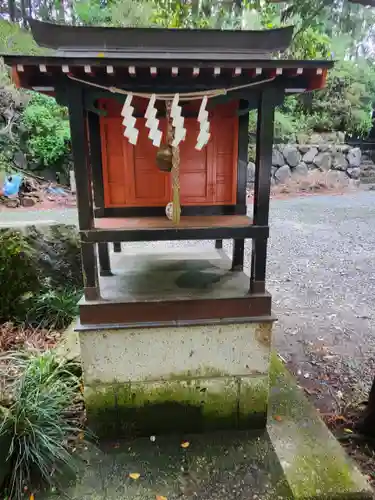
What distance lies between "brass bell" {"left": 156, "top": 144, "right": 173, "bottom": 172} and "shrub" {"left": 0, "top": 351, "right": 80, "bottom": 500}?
196 centimetres

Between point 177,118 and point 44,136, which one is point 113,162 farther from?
point 44,136

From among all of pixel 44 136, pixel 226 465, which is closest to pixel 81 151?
pixel 226 465

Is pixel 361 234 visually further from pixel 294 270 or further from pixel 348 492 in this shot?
pixel 348 492

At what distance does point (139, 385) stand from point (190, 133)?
200cm

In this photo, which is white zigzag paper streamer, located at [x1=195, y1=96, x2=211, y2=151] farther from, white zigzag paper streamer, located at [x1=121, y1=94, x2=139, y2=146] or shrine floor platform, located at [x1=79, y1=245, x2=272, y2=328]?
shrine floor platform, located at [x1=79, y1=245, x2=272, y2=328]

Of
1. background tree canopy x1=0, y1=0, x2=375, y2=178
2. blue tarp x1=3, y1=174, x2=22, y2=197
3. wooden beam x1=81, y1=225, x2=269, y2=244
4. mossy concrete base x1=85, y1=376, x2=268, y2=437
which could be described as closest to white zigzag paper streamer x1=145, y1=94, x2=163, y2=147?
wooden beam x1=81, y1=225, x2=269, y2=244

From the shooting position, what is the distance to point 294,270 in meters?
6.47

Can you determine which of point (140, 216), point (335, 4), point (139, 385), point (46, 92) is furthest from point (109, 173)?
point (335, 4)

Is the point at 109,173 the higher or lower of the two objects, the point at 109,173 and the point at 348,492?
the higher

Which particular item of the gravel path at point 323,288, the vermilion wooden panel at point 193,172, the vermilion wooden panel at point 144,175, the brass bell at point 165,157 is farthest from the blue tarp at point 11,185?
the brass bell at point 165,157

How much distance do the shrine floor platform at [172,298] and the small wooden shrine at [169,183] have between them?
0.03 feet

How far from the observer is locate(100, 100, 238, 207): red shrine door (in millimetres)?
2781

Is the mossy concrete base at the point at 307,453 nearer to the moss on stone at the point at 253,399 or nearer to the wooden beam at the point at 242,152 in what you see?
the moss on stone at the point at 253,399

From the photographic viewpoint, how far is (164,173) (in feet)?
9.43
